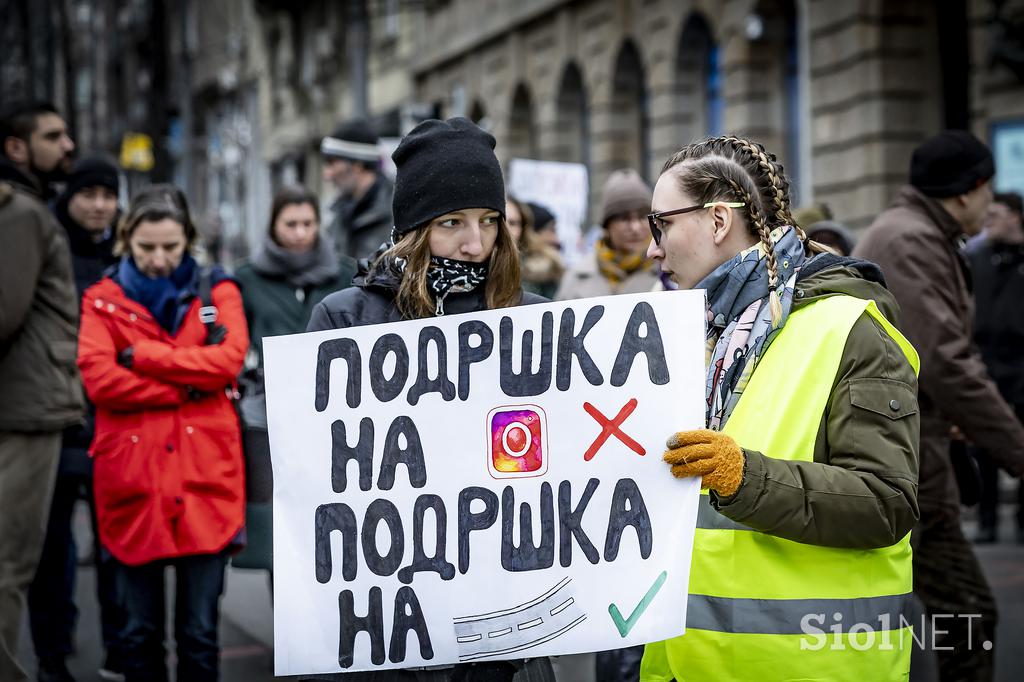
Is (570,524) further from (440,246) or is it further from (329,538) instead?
(440,246)

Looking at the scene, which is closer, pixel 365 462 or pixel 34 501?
pixel 365 462

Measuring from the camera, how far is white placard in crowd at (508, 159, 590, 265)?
34.3ft

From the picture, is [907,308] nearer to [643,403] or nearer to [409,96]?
[643,403]

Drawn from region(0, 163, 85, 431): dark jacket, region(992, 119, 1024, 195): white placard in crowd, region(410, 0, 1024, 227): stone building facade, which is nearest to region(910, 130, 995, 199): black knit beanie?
region(0, 163, 85, 431): dark jacket

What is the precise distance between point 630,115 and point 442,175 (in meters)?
16.3

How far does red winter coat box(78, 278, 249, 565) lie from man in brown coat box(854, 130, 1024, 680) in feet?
7.24

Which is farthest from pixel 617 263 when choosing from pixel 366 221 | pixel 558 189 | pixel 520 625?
→ pixel 558 189

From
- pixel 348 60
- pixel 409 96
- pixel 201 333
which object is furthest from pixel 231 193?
pixel 201 333

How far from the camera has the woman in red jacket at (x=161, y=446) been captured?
4.41 meters

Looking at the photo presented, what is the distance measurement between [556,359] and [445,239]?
1.36 ft

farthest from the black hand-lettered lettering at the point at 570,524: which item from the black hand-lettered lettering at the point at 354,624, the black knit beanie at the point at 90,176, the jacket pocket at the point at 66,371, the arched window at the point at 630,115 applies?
the arched window at the point at 630,115

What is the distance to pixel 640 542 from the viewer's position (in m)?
2.45

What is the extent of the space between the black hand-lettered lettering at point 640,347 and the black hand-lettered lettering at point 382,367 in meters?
0.41

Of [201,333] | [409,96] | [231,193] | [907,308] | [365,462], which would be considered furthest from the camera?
[231,193]
